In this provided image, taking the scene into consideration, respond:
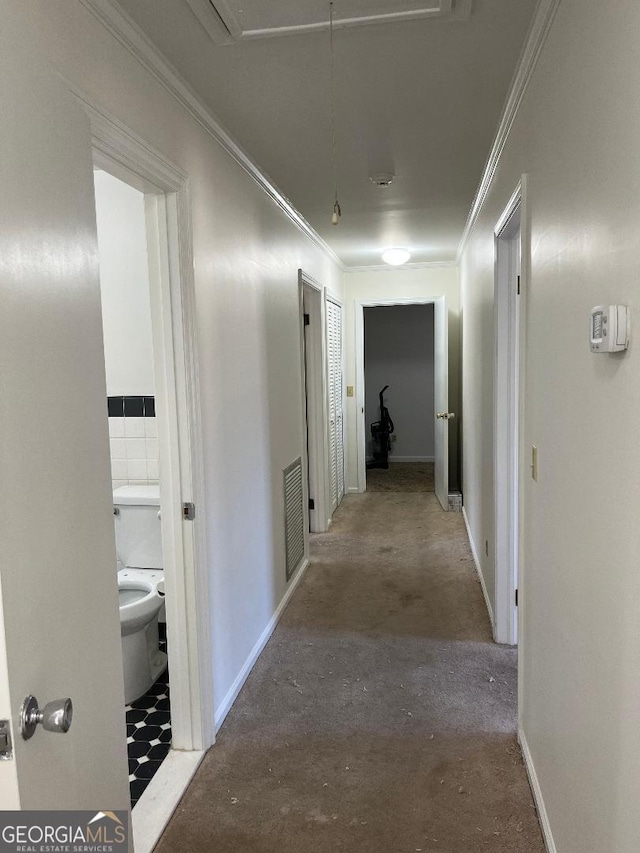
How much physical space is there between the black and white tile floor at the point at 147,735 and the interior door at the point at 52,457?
828 mm

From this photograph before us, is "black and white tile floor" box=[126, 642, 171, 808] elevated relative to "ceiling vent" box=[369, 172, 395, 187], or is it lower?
lower

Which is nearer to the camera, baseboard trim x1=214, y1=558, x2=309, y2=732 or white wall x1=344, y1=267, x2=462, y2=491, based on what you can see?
baseboard trim x1=214, y1=558, x2=309, y2=732

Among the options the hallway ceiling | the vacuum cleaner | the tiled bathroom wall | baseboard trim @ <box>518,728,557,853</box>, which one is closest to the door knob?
baseboard trim @ <box>518,728,557,853</box>

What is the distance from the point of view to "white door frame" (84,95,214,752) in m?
2.07

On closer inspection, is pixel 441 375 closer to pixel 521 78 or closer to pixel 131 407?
pixel 131 407

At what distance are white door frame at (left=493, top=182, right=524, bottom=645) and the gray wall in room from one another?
18.2 ft

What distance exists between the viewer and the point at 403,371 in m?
8.45

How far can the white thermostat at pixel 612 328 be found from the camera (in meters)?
1.06

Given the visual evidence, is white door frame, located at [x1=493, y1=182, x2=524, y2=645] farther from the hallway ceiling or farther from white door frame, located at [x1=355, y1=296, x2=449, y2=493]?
white door frame, located at [x1=355, y1=296, x2=449, y2=493]

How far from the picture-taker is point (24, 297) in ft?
3.41

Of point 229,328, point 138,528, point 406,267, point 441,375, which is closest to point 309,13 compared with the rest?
point 229,328

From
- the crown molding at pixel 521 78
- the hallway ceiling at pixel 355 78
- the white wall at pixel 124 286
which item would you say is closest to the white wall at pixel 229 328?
the hallway ceiling at pixel 355 78

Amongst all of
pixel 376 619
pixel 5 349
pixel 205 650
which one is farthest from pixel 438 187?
pixel 5 349

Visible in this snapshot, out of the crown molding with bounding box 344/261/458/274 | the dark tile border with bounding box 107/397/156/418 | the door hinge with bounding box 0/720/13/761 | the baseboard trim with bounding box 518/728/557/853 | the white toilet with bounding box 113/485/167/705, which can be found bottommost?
the baseboard trim with bounding box 518/728/557/853
